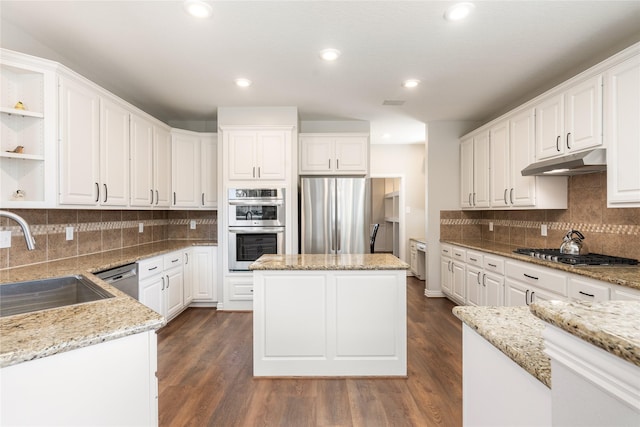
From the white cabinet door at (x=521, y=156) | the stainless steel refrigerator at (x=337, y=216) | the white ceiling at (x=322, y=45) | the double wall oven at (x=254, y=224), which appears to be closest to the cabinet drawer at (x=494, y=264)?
the white cabinet door at (x=521, y=156)

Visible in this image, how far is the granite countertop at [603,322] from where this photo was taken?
45 cm

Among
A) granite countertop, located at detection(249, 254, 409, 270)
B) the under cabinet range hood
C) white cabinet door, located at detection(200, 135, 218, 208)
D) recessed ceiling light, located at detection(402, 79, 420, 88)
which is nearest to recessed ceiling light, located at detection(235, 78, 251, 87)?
white cabinet door, located at detection(200, 135, 218, 208)

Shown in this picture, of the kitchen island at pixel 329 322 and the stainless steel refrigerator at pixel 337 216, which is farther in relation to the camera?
the stainless steel refrigerator at pixel 337 216

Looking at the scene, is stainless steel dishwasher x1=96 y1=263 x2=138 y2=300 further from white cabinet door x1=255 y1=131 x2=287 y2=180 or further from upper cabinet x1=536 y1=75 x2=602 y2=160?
upper cabinet x1=536 y1=75 x2=602 y2=160

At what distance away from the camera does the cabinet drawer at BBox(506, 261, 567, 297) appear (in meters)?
2.36

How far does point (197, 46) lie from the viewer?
254 cm


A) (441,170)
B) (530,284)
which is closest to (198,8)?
(530,284)

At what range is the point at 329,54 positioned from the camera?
264cm

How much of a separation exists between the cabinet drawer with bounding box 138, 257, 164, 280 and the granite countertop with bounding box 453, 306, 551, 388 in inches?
110

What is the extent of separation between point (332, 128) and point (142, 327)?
13.2 ft

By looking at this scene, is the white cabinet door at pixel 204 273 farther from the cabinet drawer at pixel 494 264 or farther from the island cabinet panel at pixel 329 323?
the cabinet drawer at pixel 494 264

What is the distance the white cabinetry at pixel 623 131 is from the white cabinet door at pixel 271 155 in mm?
3058

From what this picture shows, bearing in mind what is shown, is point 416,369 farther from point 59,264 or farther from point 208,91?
point 208,91

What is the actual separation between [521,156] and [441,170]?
1416mm
